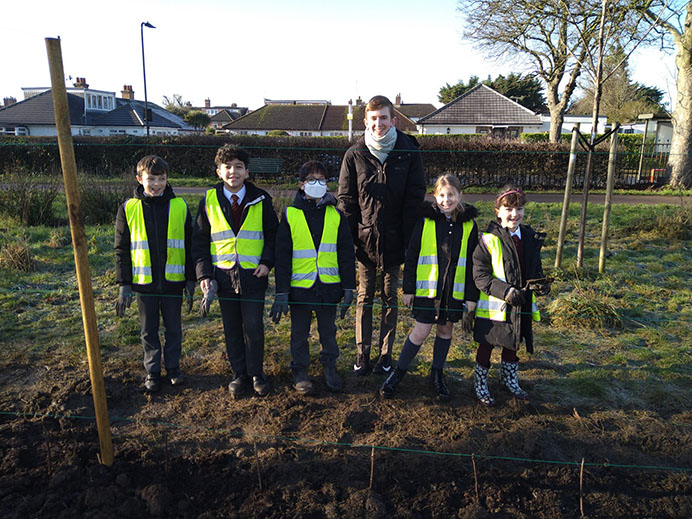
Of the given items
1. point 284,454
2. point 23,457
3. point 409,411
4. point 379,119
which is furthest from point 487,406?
point 23,457

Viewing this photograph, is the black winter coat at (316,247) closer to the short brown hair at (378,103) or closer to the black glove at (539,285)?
the short brown hair at (378,103)

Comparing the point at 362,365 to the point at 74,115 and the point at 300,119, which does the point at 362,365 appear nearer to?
the point at 74,115

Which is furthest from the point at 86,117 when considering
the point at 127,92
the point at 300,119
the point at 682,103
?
the point at 682,103

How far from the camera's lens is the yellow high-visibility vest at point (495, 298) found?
3.33 m

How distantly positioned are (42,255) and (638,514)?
7.63 m

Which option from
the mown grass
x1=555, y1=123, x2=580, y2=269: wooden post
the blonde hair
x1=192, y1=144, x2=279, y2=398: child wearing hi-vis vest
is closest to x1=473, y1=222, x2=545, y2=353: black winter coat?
the blonde hair

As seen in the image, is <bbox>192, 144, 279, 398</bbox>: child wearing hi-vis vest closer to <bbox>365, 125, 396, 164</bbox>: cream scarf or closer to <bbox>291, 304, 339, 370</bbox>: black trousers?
<bbox>291, 304, 339, 370</bbox>: black trousers

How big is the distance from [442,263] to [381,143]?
0.98 metres

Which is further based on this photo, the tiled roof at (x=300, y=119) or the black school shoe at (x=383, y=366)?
the tiled roof at (x=300, y=119)

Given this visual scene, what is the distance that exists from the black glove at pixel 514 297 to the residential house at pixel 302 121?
40.4 metres

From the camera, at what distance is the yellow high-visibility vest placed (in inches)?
131

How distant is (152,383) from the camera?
142 inches

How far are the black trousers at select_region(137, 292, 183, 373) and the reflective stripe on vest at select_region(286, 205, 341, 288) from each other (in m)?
0.98

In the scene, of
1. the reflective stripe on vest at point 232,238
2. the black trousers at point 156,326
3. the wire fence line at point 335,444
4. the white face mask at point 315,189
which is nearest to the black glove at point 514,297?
the wire fence line at point 335,444
